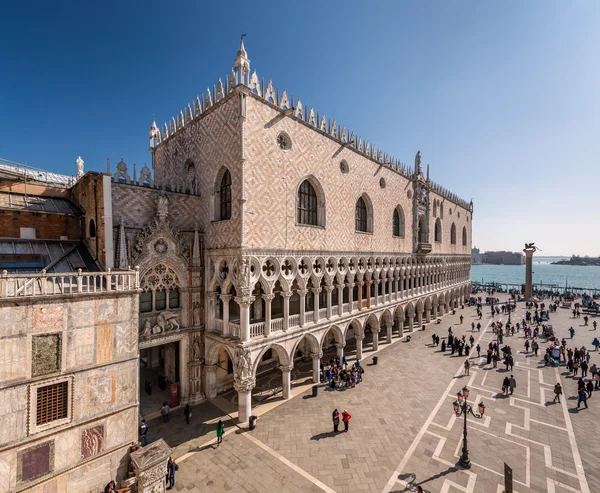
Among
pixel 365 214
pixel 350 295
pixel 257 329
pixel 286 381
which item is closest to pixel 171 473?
pixel 257 329

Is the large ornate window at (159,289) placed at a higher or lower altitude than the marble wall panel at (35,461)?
higher

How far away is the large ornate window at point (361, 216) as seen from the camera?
72.1 ft

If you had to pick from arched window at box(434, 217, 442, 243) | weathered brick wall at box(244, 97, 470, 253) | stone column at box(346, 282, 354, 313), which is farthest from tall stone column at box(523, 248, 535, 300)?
stone column at box(346, 282, 354, 313)

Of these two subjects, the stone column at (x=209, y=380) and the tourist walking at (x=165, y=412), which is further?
the stone column at (x=209, y=380)

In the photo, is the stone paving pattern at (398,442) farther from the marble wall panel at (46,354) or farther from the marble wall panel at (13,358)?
the marble wall panel at (13,358)

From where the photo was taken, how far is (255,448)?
11547 mm

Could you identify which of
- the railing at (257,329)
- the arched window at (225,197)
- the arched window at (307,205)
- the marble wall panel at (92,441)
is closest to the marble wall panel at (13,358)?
the marble wall panel at (92,441)

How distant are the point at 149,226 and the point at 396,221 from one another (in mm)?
21812

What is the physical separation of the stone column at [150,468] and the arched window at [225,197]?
34.4 ft

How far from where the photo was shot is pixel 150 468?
8812mm

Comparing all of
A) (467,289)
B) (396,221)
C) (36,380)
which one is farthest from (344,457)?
(467,289)

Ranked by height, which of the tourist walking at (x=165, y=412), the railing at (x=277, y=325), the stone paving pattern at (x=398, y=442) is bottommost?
the stone paving pattern at (x=398, y=442)

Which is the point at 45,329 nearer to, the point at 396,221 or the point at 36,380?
the point at 36,380

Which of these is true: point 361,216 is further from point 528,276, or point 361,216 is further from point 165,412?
point 528,276
